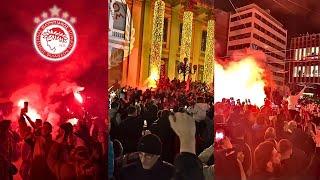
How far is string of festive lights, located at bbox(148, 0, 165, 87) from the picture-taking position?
2.44 m

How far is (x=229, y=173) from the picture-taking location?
2.86m

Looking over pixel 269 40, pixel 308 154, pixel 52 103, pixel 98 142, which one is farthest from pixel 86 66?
pixel 308 154

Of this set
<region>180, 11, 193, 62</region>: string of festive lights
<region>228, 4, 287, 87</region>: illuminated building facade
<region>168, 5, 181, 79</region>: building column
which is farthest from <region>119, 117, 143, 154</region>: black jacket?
<region>228, 4, 287, 87</region>: illuminated building facade

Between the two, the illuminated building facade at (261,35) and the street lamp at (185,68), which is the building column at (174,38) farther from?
the illuminated building facade at (261,35)

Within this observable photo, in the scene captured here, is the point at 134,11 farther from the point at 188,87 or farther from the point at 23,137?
the point at 23,137

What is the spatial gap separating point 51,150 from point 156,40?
81 centimetres

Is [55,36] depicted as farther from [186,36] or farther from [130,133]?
[186,36]

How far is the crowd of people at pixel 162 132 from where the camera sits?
2.37 metres

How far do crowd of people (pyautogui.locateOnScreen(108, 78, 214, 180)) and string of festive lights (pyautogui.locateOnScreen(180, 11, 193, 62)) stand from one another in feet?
0.56

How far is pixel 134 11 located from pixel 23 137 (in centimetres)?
88

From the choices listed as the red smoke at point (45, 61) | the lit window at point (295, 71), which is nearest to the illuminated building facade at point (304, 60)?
the lit window at point (295, 71)

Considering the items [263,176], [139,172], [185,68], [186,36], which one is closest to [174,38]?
[186,36]

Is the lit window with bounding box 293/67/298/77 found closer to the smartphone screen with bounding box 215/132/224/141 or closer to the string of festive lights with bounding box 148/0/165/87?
the smartphone screen with bounding box 215/132/224/141

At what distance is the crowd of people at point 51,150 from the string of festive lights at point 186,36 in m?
0.65
